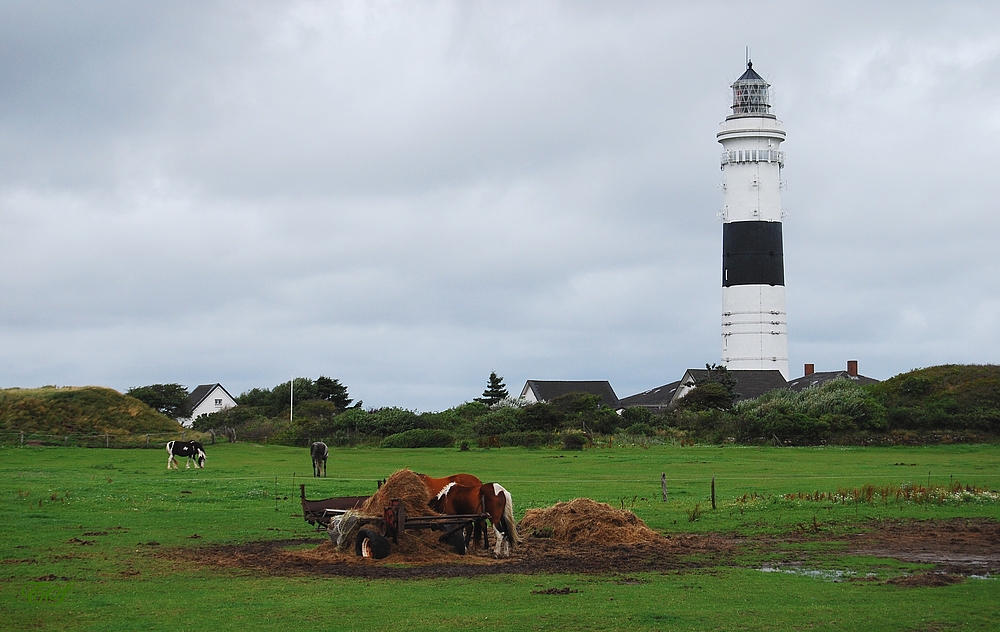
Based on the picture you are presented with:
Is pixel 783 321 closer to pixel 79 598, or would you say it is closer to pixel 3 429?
pixel 3 429

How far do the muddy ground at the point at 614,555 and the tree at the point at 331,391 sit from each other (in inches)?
3480

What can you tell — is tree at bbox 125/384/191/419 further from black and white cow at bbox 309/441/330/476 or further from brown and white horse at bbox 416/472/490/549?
brown and white horse at bbox 416/472/490/549

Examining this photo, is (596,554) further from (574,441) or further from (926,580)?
(574,441)

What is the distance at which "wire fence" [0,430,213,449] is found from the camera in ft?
212

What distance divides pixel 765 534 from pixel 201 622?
13.8 metres

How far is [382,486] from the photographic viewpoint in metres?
21.7

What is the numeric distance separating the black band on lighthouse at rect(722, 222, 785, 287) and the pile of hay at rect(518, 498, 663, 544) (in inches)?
2655

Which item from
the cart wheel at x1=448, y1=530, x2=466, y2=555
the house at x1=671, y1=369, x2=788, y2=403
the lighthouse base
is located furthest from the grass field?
the house at x1=671, y1=369, x2=788, y2=403

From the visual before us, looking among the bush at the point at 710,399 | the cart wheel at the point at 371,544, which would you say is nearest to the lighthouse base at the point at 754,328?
the bush at the point at 710,399

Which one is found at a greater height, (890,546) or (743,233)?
(743,233)

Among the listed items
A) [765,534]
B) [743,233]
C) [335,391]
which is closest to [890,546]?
[765,534]

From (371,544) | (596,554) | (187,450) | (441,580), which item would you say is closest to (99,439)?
(187,450)

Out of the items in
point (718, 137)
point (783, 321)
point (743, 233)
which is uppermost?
point (718, 137)

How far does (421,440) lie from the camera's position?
2906 inches
